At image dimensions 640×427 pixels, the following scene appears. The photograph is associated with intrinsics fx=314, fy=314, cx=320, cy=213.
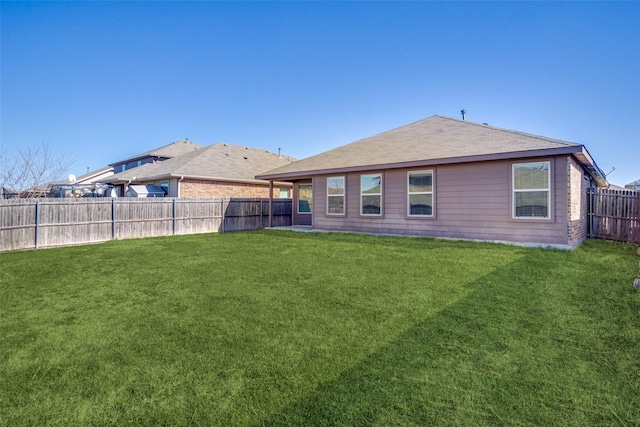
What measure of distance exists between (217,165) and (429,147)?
479 inches

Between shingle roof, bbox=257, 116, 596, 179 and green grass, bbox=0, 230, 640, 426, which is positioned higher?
shingle roof, bbox=257, 116, 596, 179

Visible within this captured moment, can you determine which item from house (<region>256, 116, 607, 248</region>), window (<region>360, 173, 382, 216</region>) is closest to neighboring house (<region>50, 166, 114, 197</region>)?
house (<region>256, 116, 607, 248</region>)

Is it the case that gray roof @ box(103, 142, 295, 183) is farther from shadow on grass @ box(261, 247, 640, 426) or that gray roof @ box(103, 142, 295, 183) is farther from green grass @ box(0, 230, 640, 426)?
shadow on grass @ box(261, 247, 640, 426)

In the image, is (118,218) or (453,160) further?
(118,218)

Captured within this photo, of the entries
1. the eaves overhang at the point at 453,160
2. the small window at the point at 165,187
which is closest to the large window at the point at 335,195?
the eaves overhang at the point at 453,160

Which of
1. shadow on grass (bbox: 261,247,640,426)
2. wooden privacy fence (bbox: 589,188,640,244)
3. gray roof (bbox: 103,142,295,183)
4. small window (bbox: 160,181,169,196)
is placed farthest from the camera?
small window (bbox: 160,181,169,196)

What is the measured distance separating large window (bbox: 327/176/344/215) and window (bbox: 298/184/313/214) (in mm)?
3160

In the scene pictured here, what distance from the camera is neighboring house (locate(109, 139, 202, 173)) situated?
28.8 m

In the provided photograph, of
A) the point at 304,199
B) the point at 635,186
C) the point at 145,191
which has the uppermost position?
the point at 635,186

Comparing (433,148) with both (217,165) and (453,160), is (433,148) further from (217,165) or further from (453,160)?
(217,165)

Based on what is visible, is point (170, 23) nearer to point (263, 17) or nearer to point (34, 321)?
point (263, 17)

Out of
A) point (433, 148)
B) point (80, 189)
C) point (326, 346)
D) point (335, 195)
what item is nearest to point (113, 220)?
point (335, 195)

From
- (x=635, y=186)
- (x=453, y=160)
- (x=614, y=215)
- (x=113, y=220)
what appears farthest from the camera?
(x=635, y=186)

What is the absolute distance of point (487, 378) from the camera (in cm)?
242
